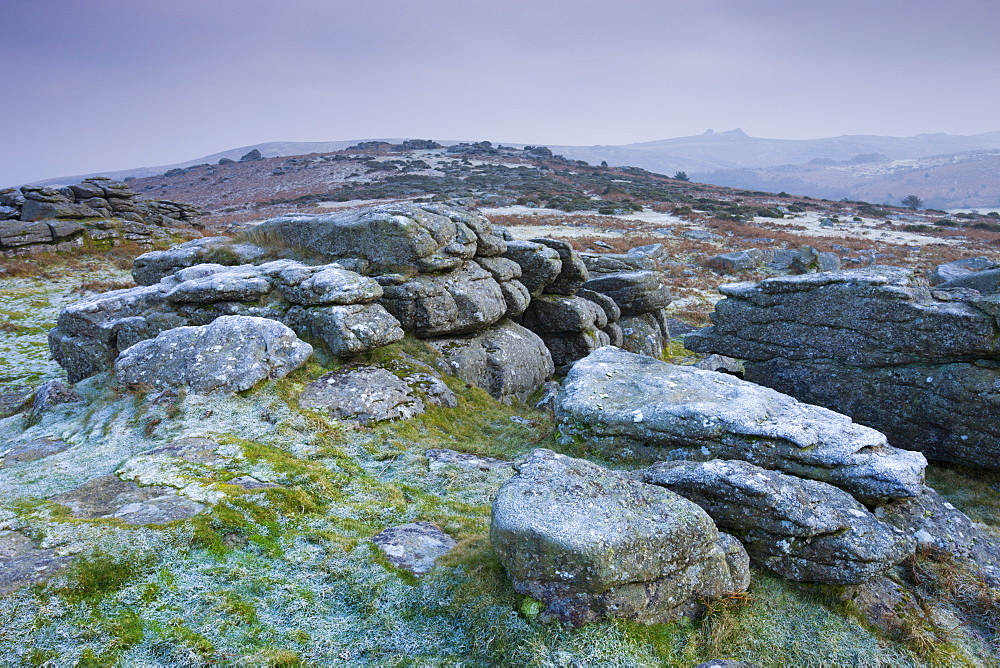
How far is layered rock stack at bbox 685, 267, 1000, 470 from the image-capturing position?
35.9 feet

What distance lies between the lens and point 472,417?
41.7 feet

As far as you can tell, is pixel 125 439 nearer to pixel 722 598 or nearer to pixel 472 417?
pixel 472 417

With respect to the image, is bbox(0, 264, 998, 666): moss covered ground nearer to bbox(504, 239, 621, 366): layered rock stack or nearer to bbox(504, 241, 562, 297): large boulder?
bbox(504, 239, 621, 366): layered rock stack

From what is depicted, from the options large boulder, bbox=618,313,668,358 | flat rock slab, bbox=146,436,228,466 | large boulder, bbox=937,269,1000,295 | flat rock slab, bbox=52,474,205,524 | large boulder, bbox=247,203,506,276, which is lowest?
large boulder, bbox=618,313,668,358

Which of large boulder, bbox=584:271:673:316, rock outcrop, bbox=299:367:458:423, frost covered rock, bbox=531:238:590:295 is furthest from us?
large boulder, bbox=584:271:673:316

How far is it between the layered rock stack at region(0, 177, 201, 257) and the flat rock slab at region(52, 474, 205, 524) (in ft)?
113

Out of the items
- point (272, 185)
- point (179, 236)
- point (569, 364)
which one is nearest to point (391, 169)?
point (272, 185)

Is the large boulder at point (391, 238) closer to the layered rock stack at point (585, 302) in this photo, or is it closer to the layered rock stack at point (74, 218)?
the layered rock stack at point (585, 302)

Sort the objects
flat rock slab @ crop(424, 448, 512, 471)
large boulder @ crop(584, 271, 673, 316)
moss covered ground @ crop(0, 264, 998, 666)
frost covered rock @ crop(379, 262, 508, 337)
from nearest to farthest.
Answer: moss covered ground @ crop(0, 264, 998, 666), flat rock slab @ crop(424, 448, 512, 471), frost covered rock @ crop(379, 262, 508, 337), large boulder @ crop(584, 271, 673, 316)

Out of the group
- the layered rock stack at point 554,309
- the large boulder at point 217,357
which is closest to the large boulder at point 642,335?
the layered rock stack at point 554,309

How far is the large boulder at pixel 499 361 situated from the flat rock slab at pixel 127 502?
803cm

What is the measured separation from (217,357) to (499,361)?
7.46m

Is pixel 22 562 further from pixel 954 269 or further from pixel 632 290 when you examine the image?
pixel 954 269

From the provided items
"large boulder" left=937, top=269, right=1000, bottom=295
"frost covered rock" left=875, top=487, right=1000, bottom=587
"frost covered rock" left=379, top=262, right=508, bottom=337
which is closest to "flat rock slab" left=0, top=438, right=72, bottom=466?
"frost covered rock" left=379, top=262, right=508, bottom=337
